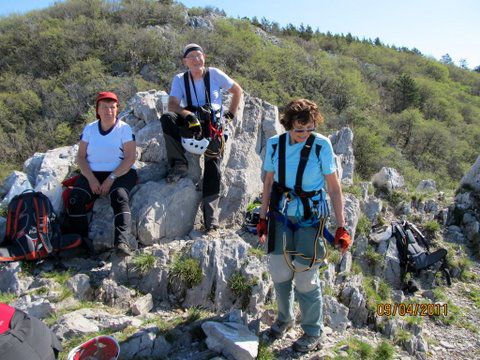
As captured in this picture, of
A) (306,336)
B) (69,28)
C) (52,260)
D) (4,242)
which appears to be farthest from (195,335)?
(69,28)

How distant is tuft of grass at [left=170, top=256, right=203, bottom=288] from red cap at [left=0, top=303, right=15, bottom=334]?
211cm

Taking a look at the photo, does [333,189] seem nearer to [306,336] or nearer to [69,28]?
[306,336]

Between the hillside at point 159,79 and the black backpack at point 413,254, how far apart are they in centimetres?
712

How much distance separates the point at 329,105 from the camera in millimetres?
24875

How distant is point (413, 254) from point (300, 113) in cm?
538

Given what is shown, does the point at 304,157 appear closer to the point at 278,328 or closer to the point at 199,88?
the point at 278,328

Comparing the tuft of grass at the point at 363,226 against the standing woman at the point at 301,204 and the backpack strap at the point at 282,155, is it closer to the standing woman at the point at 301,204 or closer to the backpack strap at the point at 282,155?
the standing woman at the point at 301,204

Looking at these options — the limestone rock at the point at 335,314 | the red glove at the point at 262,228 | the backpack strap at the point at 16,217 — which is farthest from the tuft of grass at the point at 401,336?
the backpack strap at the point at 16,217

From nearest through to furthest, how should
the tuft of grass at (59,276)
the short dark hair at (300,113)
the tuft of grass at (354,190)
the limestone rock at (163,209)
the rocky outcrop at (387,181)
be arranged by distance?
the short dark hair at (300,113) < the tuft of grass at (59,276) < the limestone rock at (163,209) < the tuft of grass at (354,190) < the rocky outcrop at (387,181)

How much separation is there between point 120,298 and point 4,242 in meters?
1.79

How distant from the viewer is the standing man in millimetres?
5395

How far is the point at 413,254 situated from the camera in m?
7.25

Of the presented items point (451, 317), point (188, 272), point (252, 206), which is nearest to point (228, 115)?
point (252, 206)

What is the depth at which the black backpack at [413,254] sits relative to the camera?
7.21m
